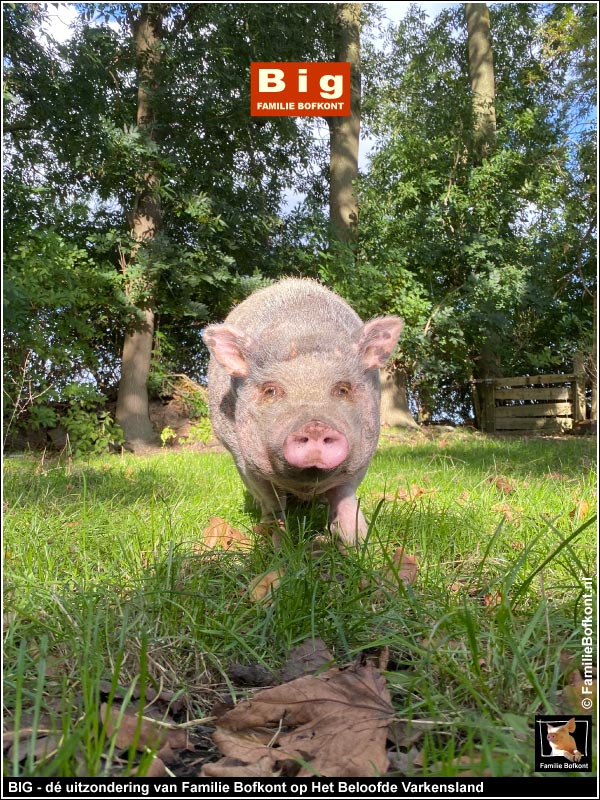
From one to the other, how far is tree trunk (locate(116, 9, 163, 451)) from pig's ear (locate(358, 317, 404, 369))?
2282mm

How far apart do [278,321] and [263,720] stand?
7.78ft

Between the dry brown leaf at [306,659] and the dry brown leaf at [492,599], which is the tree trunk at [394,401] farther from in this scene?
the dry brown leaf at [306,659]

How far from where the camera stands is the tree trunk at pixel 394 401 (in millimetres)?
12520

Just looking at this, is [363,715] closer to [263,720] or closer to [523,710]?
[263,720]

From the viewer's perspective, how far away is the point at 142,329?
10.4 metres

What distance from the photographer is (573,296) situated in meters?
6.21

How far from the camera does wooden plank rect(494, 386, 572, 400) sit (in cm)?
1421

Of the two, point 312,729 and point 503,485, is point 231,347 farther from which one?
point 503,485

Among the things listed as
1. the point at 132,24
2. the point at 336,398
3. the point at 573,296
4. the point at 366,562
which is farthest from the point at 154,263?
the point at 366,562

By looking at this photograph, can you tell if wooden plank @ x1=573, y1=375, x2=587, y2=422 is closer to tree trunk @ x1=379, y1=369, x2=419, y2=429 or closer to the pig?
tree trunk @ x1=379, y1=369, x2=419, y2=429

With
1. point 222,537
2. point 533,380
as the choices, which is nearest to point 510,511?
point 222,537

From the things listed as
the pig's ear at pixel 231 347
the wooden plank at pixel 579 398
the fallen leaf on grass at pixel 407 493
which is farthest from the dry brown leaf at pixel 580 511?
the wooden plank at pixel 579 398

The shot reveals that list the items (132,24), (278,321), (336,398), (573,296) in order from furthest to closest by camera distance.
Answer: (573,296), (132,24), (278,321), (336,398)
